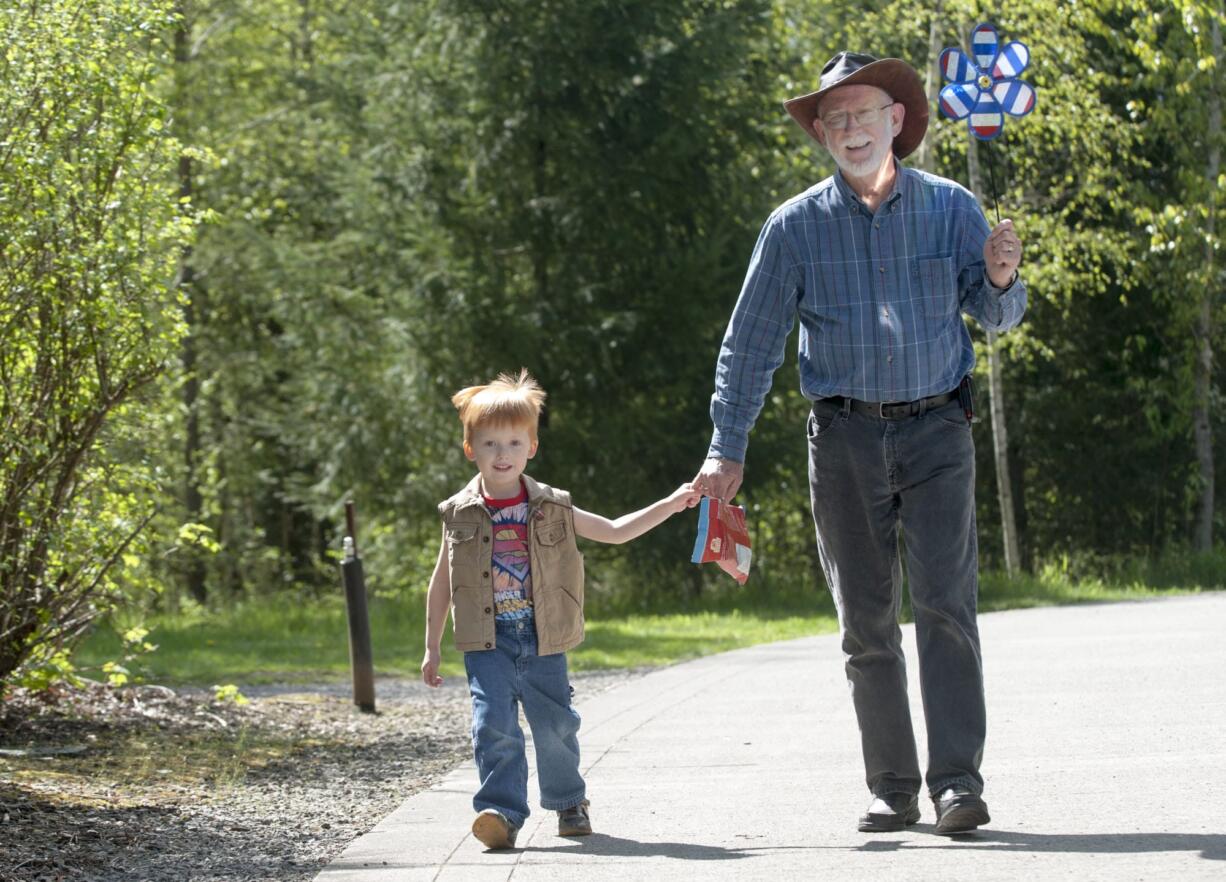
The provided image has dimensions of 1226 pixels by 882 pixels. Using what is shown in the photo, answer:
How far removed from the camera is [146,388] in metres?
9.09

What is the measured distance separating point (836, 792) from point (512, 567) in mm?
1418

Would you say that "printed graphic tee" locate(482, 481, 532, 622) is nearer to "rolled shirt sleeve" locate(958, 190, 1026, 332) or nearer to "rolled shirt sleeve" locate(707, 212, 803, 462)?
"rolled shirt sleeve" locate(707, 212, 803, 462)

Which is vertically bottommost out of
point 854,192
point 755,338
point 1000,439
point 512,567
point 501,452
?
point 512,567

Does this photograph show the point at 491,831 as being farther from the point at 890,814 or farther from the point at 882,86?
the point at 882,86

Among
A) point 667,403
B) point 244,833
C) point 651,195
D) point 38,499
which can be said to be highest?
point 651,195

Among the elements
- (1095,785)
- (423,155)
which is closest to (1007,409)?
(423,155)

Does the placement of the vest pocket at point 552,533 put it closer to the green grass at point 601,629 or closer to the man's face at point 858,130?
the man's face at point 858,130

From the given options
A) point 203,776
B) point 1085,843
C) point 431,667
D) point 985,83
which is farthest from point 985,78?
point 1085,843

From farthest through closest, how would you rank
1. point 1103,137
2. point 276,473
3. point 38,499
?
point 276,473, point 1103,137, point 38,499

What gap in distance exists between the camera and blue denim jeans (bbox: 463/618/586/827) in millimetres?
5637

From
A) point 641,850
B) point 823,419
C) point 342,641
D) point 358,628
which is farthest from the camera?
point 342,641

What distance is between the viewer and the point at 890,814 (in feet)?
17.7

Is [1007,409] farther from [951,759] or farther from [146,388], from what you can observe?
[951,759]

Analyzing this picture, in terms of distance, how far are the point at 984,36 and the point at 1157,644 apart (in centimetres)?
373
